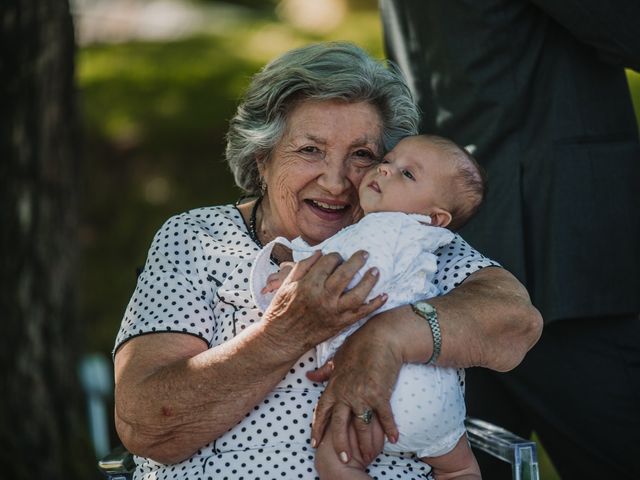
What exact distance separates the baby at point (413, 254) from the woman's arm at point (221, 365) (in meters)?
0.08

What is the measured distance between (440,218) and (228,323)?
64 cm

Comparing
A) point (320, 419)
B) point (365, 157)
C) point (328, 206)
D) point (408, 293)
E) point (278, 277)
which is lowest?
point (320, 419)

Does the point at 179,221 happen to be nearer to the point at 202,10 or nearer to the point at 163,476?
the point at 163,476

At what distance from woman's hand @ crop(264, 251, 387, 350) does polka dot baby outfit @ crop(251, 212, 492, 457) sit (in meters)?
0.04

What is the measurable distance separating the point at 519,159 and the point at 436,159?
81 centimetres

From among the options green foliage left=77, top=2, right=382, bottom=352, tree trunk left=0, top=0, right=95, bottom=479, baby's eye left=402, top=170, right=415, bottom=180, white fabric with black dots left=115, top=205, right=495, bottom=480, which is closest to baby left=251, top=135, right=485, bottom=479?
baby's eye left=402, top=170, right=415, bottom=180

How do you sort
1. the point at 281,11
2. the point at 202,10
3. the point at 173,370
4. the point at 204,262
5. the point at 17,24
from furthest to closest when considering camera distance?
the point at 202,10 → the point at 281,11 → the point at 17,24 → the point at 204,262 → the point at 173,370

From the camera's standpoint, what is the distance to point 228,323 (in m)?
2.86

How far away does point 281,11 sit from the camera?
34.0 ft

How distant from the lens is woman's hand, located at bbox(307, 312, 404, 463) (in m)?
2.52

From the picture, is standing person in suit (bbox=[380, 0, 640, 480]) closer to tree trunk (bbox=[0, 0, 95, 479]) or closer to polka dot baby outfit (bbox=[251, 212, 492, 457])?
polka dot baby outfit (bbox=[251, 212, 492, 457])

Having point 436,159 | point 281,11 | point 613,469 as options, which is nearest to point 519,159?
point 436,159

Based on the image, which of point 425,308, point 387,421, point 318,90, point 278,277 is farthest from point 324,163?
point 387,421

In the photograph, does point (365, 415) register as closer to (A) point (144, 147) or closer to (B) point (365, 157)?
(B) point (365, 157)
